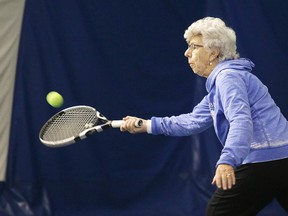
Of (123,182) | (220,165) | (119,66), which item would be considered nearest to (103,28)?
(119,66)

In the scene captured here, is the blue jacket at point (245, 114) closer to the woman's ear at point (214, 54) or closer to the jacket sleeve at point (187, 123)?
the woman's ear at point (214, 54)

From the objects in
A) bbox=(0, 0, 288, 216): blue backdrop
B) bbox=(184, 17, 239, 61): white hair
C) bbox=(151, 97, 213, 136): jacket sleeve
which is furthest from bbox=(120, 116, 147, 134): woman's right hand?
bbox=(0, 0, 288, 216): blue backdrop

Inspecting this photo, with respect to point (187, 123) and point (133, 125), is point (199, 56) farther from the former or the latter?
point (133, 125)

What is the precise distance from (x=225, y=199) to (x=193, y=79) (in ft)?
7.96

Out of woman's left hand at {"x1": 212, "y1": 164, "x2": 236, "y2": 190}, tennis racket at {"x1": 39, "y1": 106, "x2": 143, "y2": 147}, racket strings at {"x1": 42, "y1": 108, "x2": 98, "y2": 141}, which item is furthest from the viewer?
racket strings at {"x1": 42, "y1": 108, "x2": 98, "y2": 141}

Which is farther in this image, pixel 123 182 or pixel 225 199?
pixel 123 182

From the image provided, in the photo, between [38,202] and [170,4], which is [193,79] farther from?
[38,202]

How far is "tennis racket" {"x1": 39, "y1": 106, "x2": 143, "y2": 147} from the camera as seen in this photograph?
11.3 feet

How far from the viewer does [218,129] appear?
2910 millimetres

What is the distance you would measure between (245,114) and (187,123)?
694mm

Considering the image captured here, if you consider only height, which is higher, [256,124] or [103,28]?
[103,28]

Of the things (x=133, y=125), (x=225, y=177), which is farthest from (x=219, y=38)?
(x=225, y=177)

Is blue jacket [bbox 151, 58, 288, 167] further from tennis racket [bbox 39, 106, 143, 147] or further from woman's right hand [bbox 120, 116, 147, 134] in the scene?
tennis racket [bbox 39, 106, 143, 147]

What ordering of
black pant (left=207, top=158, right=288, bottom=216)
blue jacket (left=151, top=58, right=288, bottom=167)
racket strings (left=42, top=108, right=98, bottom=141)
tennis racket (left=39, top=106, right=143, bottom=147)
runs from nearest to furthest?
blue jacket (left=151, top=58, right=288, bottom=167)
black pant (left=207, top=158, right=288, bottom=216)
tennis racket (left=39, top=106, right=143, bottom=147)
racket strings (left=42, top=108, right=98, bottom=141)
